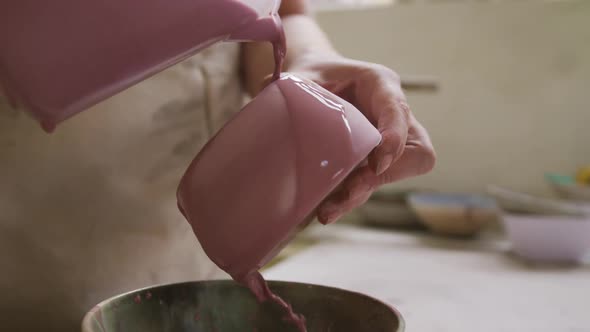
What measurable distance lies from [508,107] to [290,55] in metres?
0.93

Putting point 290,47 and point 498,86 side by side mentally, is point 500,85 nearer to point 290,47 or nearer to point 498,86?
point 498,86

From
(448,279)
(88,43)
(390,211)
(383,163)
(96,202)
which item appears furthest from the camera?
(390,211)

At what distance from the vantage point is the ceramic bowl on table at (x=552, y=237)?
1.07 m

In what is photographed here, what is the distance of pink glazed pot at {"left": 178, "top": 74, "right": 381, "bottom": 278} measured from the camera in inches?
13.0

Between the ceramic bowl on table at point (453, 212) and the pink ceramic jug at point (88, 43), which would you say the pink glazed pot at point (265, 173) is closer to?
the pink ceramic jug at point (88, 43)

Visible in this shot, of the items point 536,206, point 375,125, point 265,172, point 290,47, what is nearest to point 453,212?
point 536,206

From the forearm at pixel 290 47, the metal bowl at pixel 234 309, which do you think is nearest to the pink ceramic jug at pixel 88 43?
the metal bowl at pixel 234 309

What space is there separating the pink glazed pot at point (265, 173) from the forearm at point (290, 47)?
0.95 feet

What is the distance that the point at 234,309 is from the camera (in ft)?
1.55

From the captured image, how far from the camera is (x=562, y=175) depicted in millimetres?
1404

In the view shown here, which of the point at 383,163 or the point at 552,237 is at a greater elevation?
the point at 383,163

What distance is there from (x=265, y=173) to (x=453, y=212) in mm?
974

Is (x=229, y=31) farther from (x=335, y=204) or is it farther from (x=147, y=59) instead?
(x=335, y=204)

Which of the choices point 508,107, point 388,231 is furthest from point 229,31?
point 508,107
